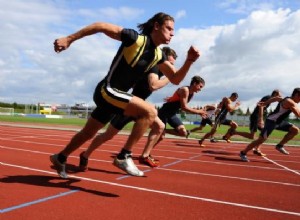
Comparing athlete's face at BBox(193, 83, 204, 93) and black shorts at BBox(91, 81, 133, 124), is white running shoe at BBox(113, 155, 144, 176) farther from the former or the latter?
athlete's face at BBox(193, 83, 204, 93)

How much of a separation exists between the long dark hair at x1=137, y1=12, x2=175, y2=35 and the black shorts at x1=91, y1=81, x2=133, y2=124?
2.73 ft

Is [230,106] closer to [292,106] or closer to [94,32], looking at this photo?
[292,106]

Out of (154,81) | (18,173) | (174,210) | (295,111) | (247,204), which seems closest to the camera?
(174,210)

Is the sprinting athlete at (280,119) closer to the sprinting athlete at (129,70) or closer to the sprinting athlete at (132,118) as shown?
the sprinting athlete at (132,118)

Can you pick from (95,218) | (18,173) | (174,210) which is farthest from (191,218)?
(18,173)

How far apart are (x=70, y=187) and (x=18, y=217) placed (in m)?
1.19

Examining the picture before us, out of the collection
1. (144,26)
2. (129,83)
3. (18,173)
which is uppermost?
(144,26)

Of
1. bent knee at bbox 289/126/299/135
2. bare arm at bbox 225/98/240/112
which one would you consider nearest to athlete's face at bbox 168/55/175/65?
bent knee at bbox 289/126/299/135

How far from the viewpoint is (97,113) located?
4445 millimetres

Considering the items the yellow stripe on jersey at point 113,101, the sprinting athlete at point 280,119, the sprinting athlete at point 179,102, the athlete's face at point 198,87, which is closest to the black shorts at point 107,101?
the yellow stripe on jersey at point 113,101

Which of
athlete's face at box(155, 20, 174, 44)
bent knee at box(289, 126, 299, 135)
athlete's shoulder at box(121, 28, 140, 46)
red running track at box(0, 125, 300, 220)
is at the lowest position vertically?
red running track at box(0, 125, 300, 220)

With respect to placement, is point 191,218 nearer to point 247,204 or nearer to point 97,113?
point 247,204

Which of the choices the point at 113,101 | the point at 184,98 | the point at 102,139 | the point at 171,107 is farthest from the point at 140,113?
the point at 171,107

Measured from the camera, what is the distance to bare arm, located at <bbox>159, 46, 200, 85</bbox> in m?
4.14
